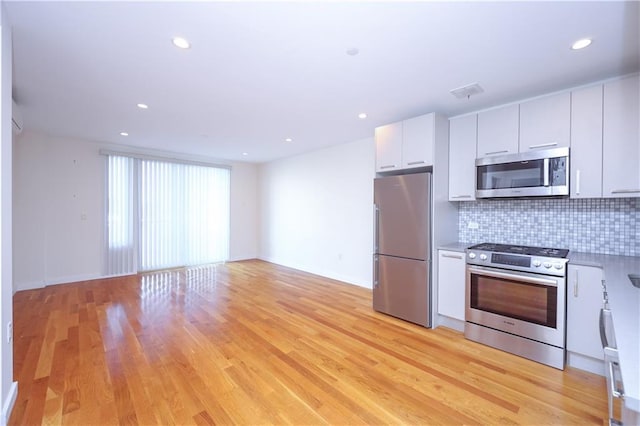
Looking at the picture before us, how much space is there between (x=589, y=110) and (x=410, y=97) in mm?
1525

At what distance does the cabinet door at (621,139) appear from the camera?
2.21m

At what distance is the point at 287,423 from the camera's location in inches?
67.2

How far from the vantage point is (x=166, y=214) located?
583 cm

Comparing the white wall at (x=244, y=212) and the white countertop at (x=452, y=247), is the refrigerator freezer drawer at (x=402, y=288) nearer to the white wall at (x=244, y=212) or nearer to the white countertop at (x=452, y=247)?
the white countertop at (x=452, y=247)

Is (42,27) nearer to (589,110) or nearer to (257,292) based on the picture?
(257,292)

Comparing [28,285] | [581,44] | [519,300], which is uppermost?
[581,44]

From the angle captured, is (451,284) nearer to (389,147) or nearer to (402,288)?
(402,288)

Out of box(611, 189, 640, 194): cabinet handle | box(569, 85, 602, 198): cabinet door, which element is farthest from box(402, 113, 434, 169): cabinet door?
box(611, 189, 640, 194): cabinet handle

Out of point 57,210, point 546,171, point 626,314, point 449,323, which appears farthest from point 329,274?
point 57,210

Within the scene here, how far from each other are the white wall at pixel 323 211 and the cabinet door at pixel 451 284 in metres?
1.53

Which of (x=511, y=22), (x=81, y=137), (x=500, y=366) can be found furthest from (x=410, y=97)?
(x=81, y=137)

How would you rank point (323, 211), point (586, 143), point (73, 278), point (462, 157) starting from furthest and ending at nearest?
1. point (323, 211)
2. point (73, 278)
3. point (462, 157)
4. point (586, 143)

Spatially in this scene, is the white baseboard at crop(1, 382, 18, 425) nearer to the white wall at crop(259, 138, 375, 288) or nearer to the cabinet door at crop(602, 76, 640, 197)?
the white wall at crop(259, 138, 375, 288)

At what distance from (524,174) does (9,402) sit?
444cm
